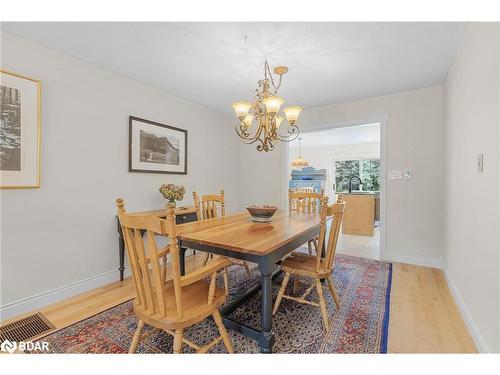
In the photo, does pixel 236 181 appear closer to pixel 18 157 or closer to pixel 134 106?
pixel 134 106

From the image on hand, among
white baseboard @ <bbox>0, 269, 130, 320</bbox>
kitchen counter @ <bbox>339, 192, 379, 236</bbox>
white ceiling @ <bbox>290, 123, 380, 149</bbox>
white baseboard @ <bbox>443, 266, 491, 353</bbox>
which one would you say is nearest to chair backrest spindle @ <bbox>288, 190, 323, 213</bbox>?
white baseboard @ <bbox>443, 266, 491, 353</bbox>

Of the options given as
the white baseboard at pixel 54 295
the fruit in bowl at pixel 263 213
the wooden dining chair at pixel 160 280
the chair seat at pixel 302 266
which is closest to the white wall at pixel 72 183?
the white baseboard at pixel 54 295

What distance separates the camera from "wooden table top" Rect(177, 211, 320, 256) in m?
1.39

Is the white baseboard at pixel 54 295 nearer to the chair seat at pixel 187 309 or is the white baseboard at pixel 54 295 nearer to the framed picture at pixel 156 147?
the framed picture at pixel 156 147

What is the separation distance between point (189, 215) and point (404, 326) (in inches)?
89.3

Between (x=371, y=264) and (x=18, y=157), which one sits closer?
(x=18, y=157)

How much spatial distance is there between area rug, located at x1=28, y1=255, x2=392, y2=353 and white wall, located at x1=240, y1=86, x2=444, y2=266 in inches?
47.4

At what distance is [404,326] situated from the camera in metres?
1.77

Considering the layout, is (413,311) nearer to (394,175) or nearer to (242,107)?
(394,175)

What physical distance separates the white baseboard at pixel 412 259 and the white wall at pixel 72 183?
124 inches

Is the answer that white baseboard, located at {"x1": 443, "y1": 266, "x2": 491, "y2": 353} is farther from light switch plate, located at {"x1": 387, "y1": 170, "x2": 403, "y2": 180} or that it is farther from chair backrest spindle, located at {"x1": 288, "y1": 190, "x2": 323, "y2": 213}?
chair backrest spindle, located at {"x1": 288, "y1": 190, "x2": 323, "y2": 213}

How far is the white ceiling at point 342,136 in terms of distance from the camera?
5.74 m
